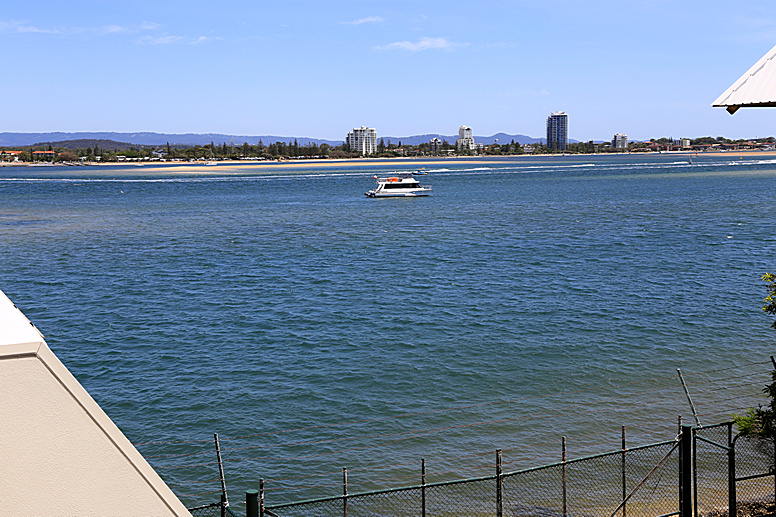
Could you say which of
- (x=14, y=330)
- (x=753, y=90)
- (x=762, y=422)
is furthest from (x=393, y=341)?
(x=14, y=330)

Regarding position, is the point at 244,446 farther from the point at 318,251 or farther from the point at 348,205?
the point at 348,205

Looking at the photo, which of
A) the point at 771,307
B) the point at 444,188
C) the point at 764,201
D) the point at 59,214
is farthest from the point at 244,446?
the point at 444,188

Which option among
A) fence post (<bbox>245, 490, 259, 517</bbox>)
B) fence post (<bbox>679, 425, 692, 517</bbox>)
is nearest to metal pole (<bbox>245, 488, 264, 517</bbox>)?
fence post (<bbox>245, 490, 259, 517</bbox>)

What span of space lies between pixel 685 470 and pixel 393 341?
1986 centimetres

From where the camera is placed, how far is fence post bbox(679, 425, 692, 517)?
1054cm

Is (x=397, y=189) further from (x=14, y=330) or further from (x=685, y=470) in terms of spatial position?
(x=14, y=330)

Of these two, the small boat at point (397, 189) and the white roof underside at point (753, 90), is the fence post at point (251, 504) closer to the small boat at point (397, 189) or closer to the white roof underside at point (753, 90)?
the white roof underside at point (753, 90)

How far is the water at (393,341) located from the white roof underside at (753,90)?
37.3 feet

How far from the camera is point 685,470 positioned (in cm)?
1068

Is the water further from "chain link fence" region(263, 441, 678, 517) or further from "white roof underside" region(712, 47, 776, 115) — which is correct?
"white roof underside" region(712, 47, 776, 115)

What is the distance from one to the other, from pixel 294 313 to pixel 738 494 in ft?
83.6

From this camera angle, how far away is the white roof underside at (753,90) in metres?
8.31

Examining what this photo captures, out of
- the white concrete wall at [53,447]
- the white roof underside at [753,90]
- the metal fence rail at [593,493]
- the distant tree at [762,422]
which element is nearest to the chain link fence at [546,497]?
the metal fence rail at [593,493]

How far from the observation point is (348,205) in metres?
117
